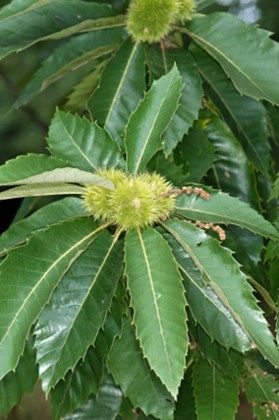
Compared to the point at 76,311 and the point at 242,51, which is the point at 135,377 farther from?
the point at 242,51

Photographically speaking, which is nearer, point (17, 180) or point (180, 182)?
point (17, 180)

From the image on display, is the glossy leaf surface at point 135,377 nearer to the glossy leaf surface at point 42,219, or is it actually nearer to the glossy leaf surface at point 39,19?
the glossy leaf surface at point 42,219

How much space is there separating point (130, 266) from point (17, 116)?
2.08 metres

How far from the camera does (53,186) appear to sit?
1.02 metres

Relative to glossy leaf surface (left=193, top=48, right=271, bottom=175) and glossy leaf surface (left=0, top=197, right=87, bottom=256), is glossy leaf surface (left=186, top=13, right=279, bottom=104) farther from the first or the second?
glossy leaf surface (left=0, top=197, right=87, bottom=256)

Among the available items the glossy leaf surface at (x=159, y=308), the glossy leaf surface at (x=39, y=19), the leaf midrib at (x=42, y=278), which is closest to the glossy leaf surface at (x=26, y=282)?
the leaf midrib at (x=42, y=278)

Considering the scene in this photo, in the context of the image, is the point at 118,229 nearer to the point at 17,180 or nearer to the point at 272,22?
the point at 17,180

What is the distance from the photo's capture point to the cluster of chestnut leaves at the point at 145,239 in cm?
96

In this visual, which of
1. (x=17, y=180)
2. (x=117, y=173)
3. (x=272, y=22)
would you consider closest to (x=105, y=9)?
(x=117, y=173)

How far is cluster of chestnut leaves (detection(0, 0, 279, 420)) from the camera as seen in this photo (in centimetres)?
96

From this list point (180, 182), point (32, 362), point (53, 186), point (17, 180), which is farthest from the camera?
point (32, 362)

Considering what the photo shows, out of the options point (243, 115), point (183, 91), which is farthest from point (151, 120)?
point (243, 115)

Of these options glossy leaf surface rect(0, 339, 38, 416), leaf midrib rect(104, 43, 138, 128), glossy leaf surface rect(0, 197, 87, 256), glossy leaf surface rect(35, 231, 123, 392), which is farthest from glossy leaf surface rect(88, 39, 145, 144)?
glossy leaf surface rect(0, 339, 38, 416)

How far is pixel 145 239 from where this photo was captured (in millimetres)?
1023
